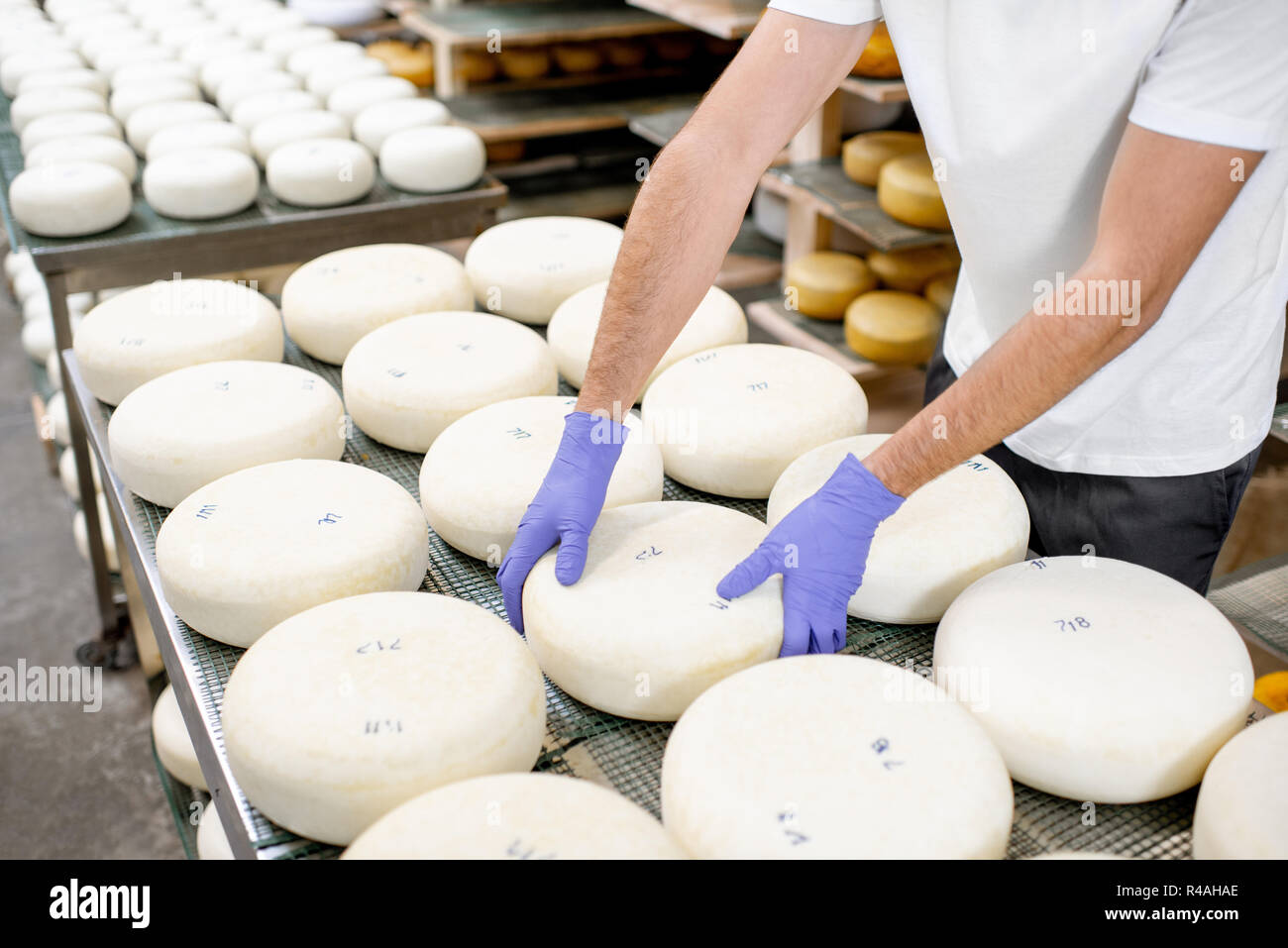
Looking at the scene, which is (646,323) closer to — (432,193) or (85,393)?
(85,393)

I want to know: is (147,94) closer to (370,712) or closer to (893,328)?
(893,328)

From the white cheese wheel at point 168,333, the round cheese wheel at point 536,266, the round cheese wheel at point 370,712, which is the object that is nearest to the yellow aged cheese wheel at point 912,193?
the round cheese wheel at point 536,266

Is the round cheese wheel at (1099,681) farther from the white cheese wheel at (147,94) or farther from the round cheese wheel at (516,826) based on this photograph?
the white cheese wheel at (147,94)

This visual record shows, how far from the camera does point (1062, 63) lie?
4.22 ft

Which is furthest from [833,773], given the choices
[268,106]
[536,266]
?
[268,106]

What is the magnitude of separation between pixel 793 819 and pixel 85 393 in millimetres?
1517

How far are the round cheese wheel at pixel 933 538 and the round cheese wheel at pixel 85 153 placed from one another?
2.04m

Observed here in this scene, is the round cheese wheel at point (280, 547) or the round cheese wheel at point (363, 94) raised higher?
the round cheese wheel at point (363, 94)

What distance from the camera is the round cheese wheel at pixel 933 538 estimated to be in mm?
1273

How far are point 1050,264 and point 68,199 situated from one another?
2070 millimetres

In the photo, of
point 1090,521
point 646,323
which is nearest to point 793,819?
point 646,323

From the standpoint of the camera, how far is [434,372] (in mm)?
1655

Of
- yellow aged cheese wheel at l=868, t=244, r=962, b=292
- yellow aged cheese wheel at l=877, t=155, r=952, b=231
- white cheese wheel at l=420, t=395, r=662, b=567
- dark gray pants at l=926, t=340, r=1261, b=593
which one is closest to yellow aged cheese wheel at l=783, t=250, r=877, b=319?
yellow aged cheese wheel at l=868, t=244, r=962, b=292

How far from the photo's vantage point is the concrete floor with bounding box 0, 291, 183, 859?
234 centimetres
